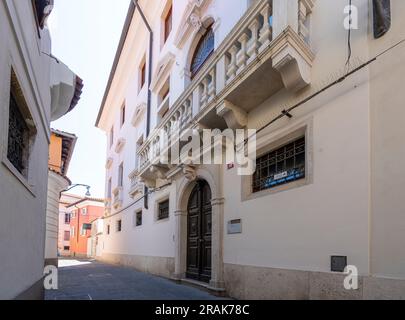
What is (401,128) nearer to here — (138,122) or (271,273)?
(271,273)

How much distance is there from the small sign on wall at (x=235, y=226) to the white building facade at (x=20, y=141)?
142 inches

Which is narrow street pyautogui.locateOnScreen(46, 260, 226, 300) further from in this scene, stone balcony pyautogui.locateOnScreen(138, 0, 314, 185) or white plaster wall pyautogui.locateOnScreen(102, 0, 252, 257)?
stone balcony pyautogui.locateOnScreen(138, 0, 314, 185)

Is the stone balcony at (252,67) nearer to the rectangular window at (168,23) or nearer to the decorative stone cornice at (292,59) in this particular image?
the decorative stone cornice at (292,59)

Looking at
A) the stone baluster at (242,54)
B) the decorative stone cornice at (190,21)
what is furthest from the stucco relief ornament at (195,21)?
the stone baluster at (242,54)

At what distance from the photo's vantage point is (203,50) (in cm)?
1059

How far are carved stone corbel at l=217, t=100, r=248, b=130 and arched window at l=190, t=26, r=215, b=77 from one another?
3.39 meters

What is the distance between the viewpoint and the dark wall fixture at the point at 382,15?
4.36 meters

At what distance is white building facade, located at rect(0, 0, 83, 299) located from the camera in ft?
11.1

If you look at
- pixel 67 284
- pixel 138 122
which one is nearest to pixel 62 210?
pixel 138 122

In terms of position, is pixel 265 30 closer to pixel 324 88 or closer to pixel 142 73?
pixel 324 88

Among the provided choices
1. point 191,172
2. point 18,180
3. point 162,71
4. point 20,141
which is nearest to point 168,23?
point 162,71

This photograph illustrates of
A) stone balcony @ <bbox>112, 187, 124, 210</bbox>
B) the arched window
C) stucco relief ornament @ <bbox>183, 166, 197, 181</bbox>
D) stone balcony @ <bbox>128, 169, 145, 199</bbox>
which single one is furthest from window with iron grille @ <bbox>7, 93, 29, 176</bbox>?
stone balcony @ <bbox>112, 187, 124, 210</bbox>

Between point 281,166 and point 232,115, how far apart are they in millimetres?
1545

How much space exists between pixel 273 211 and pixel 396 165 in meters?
2.42
